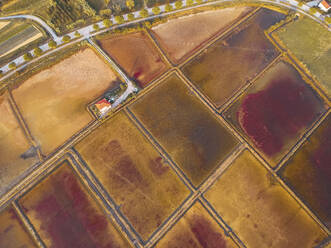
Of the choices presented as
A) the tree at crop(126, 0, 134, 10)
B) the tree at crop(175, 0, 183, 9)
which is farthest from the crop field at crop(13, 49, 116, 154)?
the tree at crop(175, 0, 183, 9)

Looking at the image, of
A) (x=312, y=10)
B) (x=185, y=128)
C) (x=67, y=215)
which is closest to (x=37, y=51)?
(x=67, y=215)

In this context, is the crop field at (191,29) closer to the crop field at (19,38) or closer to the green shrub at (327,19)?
the green shrub at (327,19)

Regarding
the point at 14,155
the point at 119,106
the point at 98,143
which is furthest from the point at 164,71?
the point at 14,155

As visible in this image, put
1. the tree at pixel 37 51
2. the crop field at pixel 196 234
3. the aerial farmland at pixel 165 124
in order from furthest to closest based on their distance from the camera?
the tree at pixel 37 51 < the aerial farmland at pixel 165 124 < the crop field at pixel 196 234

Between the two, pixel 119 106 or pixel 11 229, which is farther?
pixel 119 106

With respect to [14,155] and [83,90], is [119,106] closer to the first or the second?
[83,90]

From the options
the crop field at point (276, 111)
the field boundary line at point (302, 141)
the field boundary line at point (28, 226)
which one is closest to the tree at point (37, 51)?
the field boundary line at point (28, 226)
